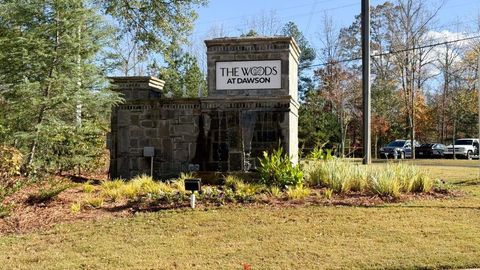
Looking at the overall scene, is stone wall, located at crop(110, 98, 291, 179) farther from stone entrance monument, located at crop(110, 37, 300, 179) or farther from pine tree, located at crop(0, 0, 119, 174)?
pine tree, located at crop(0, 0, 119, 174)

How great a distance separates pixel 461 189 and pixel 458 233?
3971mm

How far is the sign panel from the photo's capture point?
11.3 metres

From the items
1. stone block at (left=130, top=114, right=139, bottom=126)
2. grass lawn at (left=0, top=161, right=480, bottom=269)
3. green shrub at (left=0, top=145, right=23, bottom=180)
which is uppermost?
stone block at (left=130, top=114, right=139, bottom=126)

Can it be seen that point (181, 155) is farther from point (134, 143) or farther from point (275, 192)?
point (275, 192)

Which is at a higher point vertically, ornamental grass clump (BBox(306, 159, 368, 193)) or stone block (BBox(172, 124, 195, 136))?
stone block (BBox(172, 124, 195, 136))

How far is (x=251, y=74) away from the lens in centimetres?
1130

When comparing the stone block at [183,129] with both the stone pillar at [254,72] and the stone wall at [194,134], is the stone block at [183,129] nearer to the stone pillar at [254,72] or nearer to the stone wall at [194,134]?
the stone wall at [194,134]

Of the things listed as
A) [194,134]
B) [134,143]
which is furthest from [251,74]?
[134,143]

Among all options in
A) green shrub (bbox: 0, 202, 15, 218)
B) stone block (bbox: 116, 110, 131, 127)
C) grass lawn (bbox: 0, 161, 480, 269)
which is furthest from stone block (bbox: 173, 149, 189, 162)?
green shrub (bbox: 0, 202, 15, 218)

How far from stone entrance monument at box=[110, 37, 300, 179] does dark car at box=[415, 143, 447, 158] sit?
28521 mm

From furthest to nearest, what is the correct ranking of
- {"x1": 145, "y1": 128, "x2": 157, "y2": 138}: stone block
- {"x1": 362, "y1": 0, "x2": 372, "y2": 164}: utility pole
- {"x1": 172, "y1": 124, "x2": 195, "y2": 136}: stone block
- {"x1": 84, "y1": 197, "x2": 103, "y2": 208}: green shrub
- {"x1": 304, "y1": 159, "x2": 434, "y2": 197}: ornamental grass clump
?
{"x1": 362, "y1": 0, "x2": 372, "y2": 164}: utility pole → {"x1": 145, "y1": 128, "x2": 157, "y2": 138}: stone block → {"x1": 172, "y1": 124, "x2": 195, "y2": 136}: stone block → {"x1": 304, "y1": 159, "x2": 434, "y2": 197}: ornamental grass clump → {"x1": 84, "y1": 197, "x2": 103, "y2": 208}: green shrub

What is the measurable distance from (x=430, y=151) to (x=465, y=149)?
242 centimetres

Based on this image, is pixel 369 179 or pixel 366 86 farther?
pixel 366 86

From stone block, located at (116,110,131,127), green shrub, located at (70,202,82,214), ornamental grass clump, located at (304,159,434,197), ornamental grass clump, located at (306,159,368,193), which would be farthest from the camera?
stone block, located at (116,110,131,127)
